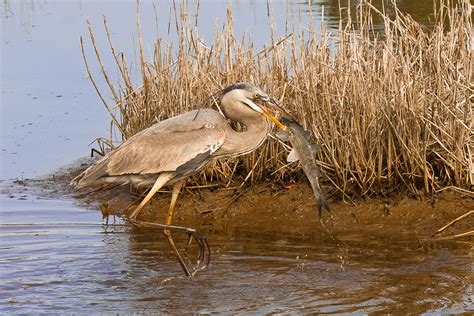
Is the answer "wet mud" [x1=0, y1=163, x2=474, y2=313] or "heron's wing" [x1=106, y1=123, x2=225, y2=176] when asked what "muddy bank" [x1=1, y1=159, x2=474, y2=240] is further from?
"heron's wing" [x1=106, y1=123, x2=225, y2=176]

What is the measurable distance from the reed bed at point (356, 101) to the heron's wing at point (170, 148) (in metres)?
0.75

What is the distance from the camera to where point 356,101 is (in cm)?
734

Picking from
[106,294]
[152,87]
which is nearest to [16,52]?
[152,87]

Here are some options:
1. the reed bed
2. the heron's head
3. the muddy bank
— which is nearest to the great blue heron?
the heron's head

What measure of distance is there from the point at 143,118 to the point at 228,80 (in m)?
0.82

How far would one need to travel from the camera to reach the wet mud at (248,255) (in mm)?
6062

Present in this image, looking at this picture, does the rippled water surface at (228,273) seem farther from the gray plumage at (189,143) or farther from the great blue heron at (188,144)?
the gray plumage at (189,143)

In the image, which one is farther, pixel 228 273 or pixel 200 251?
pixel 200 251

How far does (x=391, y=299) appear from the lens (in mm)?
5930

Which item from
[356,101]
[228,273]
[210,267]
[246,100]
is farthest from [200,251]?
[356,101]

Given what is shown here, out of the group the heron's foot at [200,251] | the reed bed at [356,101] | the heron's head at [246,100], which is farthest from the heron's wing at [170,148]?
the reed bed at [356,101]

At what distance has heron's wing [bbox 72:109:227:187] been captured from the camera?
6629mm

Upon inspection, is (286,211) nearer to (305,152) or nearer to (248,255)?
(248,255)

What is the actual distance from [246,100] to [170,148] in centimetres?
64
